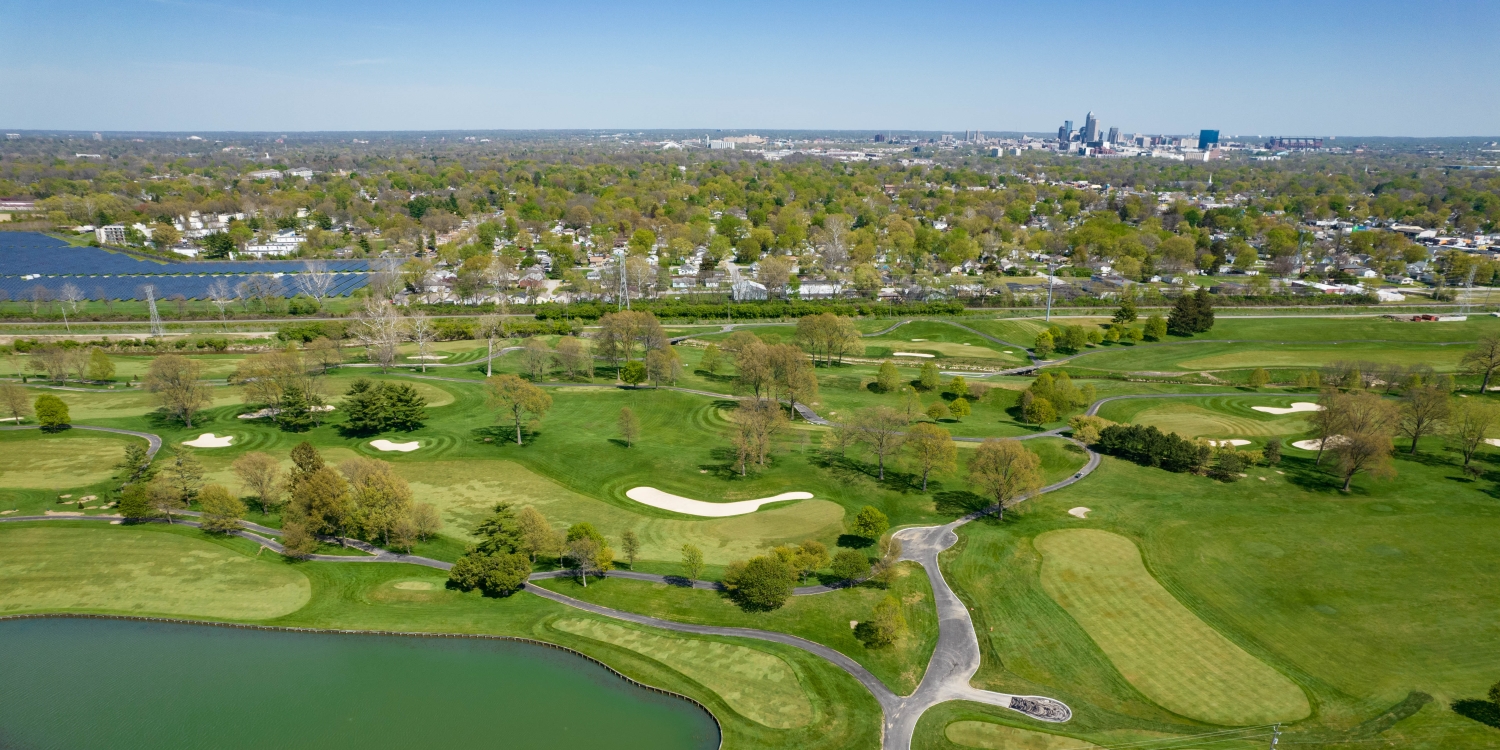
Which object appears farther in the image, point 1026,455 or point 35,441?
point 35,441

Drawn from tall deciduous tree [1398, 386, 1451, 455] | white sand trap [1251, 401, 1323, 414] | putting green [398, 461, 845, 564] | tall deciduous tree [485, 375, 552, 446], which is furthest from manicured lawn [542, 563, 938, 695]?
white sand trap [1251, 401, 1323, 414]

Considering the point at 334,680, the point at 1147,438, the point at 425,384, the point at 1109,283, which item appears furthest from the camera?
the point at 1109,283

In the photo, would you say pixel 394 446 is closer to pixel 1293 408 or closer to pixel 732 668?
pixel 732 668

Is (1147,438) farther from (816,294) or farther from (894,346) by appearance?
(816,294)

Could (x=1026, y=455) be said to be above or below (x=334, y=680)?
above

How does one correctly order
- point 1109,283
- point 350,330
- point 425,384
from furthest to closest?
point 1109,283 → point 350,330 → point 425,384

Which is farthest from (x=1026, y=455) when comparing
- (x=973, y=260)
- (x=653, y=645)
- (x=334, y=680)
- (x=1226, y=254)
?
(x=1226, y=254)

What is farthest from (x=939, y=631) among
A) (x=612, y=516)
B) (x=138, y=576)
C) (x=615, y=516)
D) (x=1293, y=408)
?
(x=1293, y=408)

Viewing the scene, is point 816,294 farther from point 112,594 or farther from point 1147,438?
point 112,594
